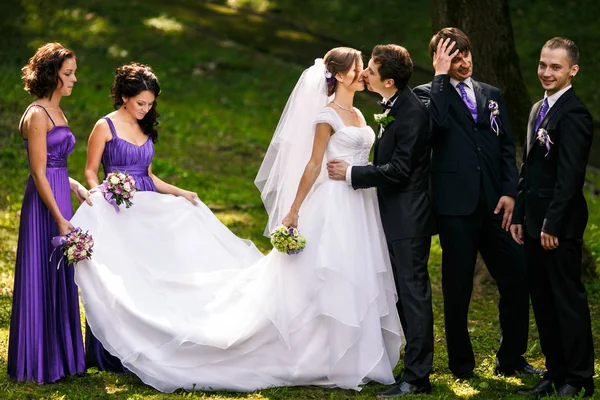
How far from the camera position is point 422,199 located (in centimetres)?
568

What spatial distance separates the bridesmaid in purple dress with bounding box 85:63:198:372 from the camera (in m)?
6.17

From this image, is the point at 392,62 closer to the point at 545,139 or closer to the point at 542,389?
the point at 545,139

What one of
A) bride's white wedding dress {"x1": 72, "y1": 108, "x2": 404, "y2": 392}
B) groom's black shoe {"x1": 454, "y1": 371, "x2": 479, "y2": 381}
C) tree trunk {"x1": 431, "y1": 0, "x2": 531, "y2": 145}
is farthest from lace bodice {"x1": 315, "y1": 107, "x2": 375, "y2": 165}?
tree trunk {"x1": 431, "y1": 0, "x2": 531, "y2": 145}

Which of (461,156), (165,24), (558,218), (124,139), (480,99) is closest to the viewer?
(558,218)

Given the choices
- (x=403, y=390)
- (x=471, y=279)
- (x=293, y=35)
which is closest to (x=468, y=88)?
(x=471, y=279)

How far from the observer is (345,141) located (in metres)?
5.79

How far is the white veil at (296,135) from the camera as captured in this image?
19.6ft

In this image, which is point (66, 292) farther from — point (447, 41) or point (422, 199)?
point (447, 41)

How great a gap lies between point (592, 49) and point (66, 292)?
1410 centimetres

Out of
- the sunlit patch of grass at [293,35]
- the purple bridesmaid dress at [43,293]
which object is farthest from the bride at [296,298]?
the sunlit patch of grass at [293,35]

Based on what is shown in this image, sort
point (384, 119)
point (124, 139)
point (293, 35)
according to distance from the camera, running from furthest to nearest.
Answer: point (293, 35)
point (124, 139)
point (384, 119)

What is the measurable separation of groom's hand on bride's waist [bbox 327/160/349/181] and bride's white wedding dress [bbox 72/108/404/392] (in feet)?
0.17

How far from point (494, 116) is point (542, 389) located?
185 centimetres

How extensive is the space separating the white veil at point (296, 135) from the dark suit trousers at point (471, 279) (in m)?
1.05
